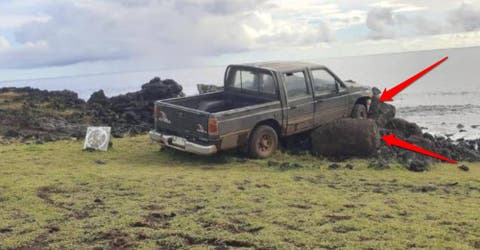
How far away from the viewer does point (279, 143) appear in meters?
12.4

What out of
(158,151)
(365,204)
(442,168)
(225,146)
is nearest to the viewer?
(365,204)

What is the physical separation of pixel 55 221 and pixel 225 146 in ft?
15.4

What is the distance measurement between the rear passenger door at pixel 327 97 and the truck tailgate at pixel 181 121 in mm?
3068

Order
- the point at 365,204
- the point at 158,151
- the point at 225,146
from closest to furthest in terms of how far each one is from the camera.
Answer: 1. the point at 365,204
2. the point at 225,146
3. the point at 158,151

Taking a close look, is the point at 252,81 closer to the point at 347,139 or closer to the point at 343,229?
the point at 347,139

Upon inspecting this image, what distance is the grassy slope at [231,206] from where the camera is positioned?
5.74 metres

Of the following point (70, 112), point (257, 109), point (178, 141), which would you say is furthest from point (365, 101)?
point (70, 112)

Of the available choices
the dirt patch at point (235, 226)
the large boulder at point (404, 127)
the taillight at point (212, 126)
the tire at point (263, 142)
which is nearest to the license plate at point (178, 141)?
the taillight at point (212, 126)

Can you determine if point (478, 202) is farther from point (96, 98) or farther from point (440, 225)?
point (96, 98)

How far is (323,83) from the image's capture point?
488 inches

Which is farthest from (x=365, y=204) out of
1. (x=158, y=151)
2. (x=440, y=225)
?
(x=158, y=151)

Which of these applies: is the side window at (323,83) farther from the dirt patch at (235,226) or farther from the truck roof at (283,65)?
the dirt patch at (235,226)

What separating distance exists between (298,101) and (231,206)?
512 centimetres

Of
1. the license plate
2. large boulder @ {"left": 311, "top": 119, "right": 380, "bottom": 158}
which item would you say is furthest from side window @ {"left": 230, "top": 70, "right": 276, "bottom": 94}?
the license plate
